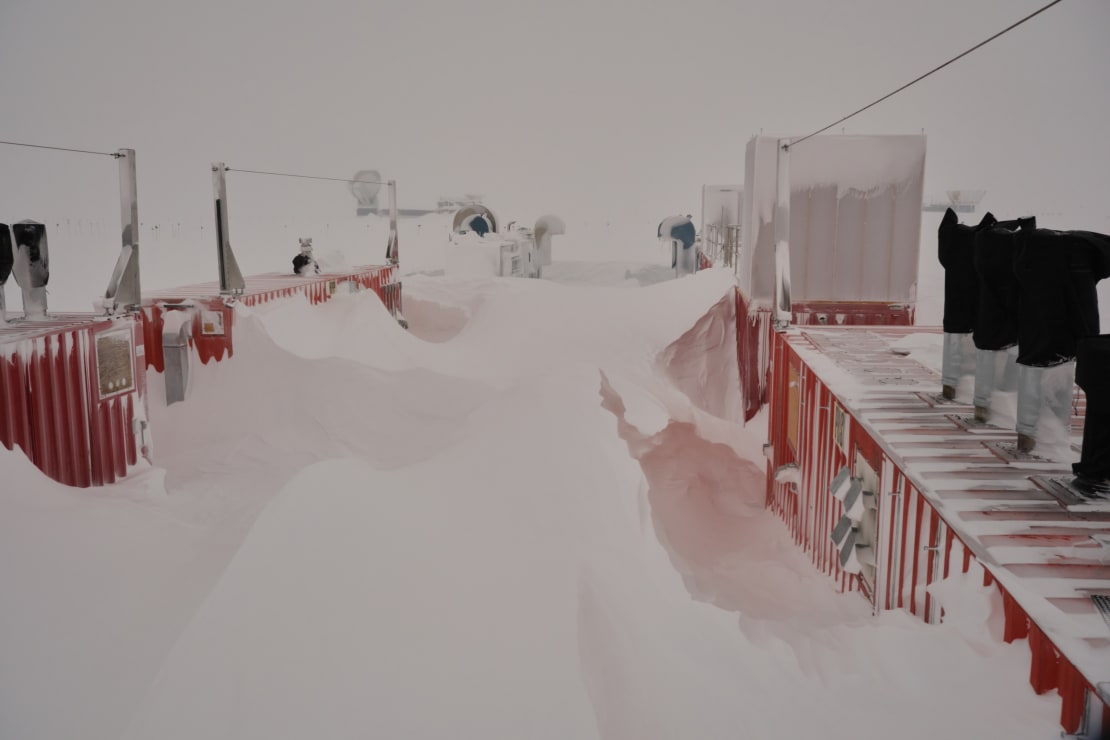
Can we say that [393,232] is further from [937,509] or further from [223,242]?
[937,509]

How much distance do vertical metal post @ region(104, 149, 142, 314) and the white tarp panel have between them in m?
6.37

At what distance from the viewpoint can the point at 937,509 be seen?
3174 mm

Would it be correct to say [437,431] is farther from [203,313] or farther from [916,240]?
[916,240]

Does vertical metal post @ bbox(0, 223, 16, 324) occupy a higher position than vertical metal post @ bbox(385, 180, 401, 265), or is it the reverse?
vertical metal post @ bbox(385, 180, 401, 265)

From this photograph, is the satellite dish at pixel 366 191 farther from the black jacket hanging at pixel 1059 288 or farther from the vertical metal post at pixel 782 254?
the black jacket hanging at pixel 1059 288

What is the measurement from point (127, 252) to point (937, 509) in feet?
19.5

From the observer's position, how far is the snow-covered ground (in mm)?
3354

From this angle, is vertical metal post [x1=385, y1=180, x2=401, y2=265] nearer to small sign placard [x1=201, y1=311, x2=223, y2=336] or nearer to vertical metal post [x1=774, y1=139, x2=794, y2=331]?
small sign placard [x1=201, y1=311, x2=223, y2=336]

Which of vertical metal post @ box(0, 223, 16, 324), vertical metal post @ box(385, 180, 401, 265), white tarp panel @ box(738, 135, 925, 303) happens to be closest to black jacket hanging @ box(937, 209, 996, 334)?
white tarp panel @ box(738, 135, 925, 303)

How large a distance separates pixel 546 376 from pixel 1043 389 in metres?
6.08

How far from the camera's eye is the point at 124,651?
377 centimetres

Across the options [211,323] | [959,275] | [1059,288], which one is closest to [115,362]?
[211,323]

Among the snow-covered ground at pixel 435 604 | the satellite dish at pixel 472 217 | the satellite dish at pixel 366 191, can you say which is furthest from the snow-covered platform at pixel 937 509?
the satellite dish at pixel 366 191

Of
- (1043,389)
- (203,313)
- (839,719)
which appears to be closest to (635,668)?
(839,719)
